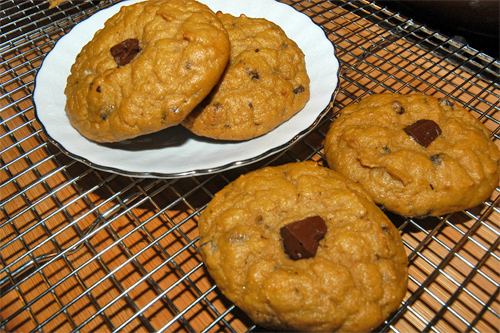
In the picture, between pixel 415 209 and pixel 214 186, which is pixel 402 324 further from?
pixel 214 186

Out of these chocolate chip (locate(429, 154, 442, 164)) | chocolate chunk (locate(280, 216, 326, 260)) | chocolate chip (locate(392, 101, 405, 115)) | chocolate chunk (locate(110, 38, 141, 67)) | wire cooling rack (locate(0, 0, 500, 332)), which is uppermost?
chocolate chunk (locate(110, 38, 141, 67))

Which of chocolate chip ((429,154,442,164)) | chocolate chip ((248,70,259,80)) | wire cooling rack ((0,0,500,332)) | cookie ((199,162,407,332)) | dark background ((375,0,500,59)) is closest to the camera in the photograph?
cookie ((199,162,407,332))

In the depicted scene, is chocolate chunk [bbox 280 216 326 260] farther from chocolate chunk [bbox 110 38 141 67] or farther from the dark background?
the dark background

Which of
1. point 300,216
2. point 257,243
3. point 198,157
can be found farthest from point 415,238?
point 198,157

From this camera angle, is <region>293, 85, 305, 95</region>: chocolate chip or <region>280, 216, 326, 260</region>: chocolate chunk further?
<region>293, 85, 305, 95</region>: chocolate chip

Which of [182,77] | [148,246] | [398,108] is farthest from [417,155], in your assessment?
[148,246]

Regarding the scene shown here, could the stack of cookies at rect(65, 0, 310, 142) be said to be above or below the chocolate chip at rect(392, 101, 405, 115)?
above

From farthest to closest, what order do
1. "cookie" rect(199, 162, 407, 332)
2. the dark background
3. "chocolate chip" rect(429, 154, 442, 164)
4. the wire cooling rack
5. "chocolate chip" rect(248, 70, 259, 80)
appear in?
the dark background → "chocolate chip" rect(248, 70, 259, 80) → "chocolate chip" rect(429, 154, 442, 164) → the wire cooling rack → "cookie" rect(199, 162, 407, 332)

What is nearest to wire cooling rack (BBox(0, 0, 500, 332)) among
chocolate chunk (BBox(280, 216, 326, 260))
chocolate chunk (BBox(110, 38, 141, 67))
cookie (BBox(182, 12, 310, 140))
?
cookie (BBox(182, 12, 310, 140))
